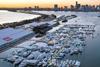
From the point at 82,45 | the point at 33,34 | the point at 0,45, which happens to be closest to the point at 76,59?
the point at 82,45


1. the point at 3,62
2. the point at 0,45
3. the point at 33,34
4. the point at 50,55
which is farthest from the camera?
the point at 33,34

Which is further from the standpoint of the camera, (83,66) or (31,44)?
(31,44)

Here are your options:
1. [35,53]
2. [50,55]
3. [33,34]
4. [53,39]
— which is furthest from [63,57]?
[33,34]

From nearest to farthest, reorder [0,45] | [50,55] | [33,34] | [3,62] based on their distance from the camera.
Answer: [3,62]
[50,55]
[0,45]
[33,34]

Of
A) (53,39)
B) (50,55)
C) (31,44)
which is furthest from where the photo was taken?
(53,39)

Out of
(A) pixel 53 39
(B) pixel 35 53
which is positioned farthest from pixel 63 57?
(A) pixel 53 39

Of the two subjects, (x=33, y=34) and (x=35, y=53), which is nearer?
(x=35, y=53)

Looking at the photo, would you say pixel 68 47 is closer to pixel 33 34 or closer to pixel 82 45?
pixel 82 45

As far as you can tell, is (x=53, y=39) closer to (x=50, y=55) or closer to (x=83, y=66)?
(x=50, y=55)

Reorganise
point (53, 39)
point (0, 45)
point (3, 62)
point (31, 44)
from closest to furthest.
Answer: point (3, 62) → point (0, 45) → point (31, 44) → point (53, 39)
